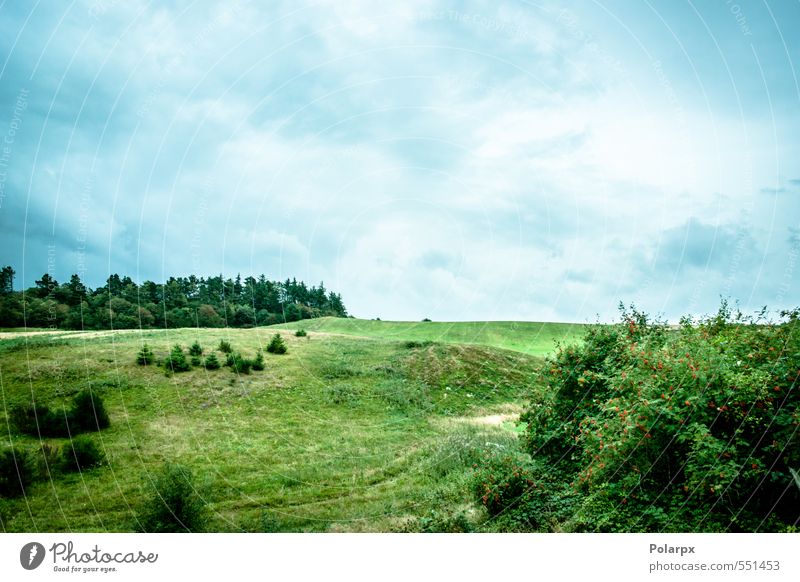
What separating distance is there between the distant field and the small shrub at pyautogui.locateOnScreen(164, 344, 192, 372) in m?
13.3

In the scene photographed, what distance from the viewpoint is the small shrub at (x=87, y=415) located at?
1259 cm

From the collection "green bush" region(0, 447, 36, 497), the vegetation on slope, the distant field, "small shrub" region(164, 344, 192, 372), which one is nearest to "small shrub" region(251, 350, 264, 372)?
"small shrub" region(164, 344, 192, 372)

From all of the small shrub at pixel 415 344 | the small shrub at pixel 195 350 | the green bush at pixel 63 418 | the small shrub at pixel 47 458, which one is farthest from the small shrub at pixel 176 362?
the small shrub at pixel 415 344

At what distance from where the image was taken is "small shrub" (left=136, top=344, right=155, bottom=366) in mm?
17266

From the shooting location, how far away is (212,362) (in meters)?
18.7

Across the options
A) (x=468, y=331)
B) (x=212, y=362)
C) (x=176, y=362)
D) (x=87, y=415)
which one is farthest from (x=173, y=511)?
(x=468, y=331)

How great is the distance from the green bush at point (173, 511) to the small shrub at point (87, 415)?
201 inches

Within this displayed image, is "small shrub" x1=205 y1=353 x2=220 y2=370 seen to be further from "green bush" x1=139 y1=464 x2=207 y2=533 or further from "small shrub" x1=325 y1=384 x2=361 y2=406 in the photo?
"green bush" x1=139 y1=464 x2=207 y2=533

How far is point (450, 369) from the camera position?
2430cm

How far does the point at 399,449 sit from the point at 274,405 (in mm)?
5102

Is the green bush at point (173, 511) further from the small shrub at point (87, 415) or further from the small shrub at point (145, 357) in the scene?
the small shrub at point (145, 357)

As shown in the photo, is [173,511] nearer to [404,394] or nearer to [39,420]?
[39,420]
